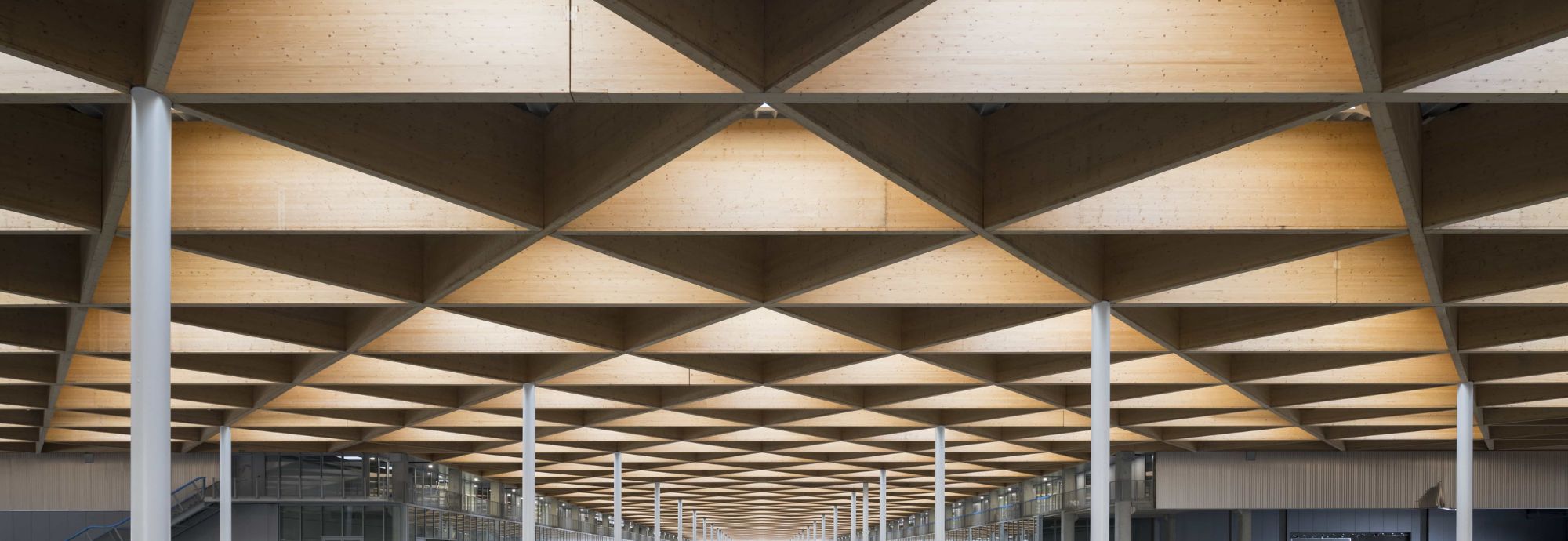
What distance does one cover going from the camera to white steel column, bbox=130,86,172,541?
480 inches

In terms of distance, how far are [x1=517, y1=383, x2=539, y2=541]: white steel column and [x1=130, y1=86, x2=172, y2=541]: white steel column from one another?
20952 mm

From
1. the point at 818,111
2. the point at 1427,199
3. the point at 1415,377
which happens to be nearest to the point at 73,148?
the point at 818,111

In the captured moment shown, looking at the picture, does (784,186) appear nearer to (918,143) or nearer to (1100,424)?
(918,143)

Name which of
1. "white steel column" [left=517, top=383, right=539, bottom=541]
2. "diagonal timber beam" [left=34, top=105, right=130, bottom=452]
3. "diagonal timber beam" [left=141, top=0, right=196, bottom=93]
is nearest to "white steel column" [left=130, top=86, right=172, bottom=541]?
"diagonal timber beam" [left=141, top=0, right=196, bottom=93]

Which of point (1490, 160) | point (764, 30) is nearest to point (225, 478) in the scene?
point (764, 30)

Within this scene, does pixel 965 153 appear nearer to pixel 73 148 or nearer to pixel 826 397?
pixel 73 148

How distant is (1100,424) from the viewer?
22.3m

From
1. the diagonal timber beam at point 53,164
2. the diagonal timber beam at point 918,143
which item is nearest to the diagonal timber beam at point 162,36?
the diagonal timber beam at point 53,164

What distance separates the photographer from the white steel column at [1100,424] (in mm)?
21766

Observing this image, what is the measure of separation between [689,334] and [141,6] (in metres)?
17.4

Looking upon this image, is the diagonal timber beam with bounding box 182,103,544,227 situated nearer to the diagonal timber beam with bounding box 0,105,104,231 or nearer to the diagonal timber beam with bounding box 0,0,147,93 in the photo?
the diagonal timber beam with bounding box 0,0,147,93

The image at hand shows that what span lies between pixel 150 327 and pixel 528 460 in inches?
877

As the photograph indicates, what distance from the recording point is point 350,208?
17.8 meters

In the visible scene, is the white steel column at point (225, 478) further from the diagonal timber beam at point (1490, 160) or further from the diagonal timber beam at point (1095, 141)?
the diagonal timber beam at point (1490, 160)
